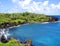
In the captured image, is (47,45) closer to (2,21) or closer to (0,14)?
(2,21)

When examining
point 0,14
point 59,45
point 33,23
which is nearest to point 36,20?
point 33,23

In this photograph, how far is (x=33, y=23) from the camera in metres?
57.8

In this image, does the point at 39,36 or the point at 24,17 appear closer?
the point at 39,36

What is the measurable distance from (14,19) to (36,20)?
848 cm

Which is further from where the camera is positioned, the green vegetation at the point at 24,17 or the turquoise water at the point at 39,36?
the green vegetation at the point at 24,17

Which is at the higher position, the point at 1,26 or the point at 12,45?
the point at 12,45

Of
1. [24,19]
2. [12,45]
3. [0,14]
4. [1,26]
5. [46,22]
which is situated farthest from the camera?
[46,22]

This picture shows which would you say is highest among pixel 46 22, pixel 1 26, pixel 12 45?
pixel 12 45

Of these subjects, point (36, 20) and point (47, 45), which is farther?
point (36, 20)

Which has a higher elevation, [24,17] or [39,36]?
[39,36]

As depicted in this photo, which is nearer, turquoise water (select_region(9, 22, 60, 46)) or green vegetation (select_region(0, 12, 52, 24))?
turquoise water (select_region(9, 22, 60, 46))

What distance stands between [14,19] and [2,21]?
8.01 m

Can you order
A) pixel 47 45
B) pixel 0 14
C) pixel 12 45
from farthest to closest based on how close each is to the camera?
pixel 0 14
pixel 47 45
pixel 12 45

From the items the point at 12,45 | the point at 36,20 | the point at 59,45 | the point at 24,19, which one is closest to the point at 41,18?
the point at 36,20
